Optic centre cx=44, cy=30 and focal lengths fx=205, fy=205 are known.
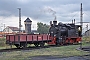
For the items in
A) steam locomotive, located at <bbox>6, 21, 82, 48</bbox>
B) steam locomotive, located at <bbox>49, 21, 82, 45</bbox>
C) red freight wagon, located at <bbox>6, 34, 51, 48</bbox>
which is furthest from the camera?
steam locomotive, located at <bbox>49, 21, 82, 45</bbox>

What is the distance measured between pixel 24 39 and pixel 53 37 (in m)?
8.37

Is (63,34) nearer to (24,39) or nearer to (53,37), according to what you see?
(53,37)

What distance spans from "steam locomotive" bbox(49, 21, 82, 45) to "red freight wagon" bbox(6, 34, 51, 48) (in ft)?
9.17

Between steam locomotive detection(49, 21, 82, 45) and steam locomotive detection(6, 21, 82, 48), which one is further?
steam locomotive detection(49, 21, 82, 45)

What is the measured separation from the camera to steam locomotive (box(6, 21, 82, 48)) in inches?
1219

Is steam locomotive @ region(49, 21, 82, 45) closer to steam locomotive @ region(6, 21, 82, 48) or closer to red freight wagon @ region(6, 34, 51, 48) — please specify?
steam locomotive @ region(6, 21, 82, 48)

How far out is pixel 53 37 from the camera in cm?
3872

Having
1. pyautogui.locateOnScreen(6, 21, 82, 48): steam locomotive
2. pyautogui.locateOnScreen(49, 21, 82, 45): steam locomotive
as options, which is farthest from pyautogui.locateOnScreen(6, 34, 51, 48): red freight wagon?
pyautogui.locateOnScreen(49, 21, 82, 45): steam locomotive

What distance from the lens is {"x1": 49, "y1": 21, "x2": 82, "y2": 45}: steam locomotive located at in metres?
39.0

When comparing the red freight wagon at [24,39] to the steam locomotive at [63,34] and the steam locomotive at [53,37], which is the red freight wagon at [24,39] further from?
the steam locomotive at [63,34]

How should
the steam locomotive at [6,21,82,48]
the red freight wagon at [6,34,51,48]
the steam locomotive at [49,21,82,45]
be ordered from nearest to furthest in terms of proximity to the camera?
the red freight wagon at [6,34,51,48]
the steam locomotive at [6,21,82,48]
the steam locomotive at [49,21,82,45]

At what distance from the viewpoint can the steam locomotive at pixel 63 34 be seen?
39.0m

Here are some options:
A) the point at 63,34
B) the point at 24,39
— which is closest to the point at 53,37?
the point at 63,34

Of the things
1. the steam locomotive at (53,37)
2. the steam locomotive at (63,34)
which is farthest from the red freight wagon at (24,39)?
the steam locomotive at (63,34)
